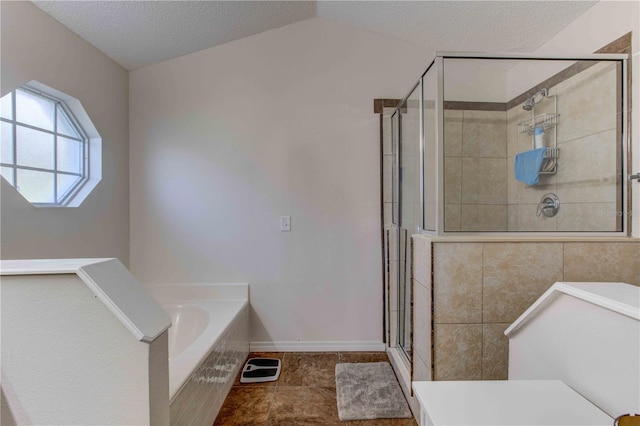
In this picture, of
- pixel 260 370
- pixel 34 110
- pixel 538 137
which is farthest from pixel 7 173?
pixel 538 137

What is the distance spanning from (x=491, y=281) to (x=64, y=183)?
272 cm

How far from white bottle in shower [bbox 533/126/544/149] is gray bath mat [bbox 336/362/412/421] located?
178 centimetres

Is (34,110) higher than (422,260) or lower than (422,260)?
higher

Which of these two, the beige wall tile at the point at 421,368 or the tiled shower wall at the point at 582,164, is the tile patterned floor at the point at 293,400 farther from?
the tiled shower wall at the point at 582,164

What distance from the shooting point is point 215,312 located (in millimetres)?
2100

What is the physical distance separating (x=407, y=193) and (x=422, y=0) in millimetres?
1281

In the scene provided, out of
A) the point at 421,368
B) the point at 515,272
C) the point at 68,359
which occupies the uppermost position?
the point at 515,272

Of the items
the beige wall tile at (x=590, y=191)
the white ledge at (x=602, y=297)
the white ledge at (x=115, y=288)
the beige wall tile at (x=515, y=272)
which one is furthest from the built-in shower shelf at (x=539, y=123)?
the white ledge at (x=115, y=288)

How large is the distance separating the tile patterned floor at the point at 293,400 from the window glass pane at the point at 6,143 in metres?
1.85

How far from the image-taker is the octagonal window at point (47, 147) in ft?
5.15

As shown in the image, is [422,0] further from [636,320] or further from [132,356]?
[132,356]

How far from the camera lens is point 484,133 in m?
1.86

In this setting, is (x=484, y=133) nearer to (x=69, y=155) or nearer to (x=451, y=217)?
(x=451, y=217)

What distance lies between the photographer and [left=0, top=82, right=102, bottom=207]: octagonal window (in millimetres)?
1569
